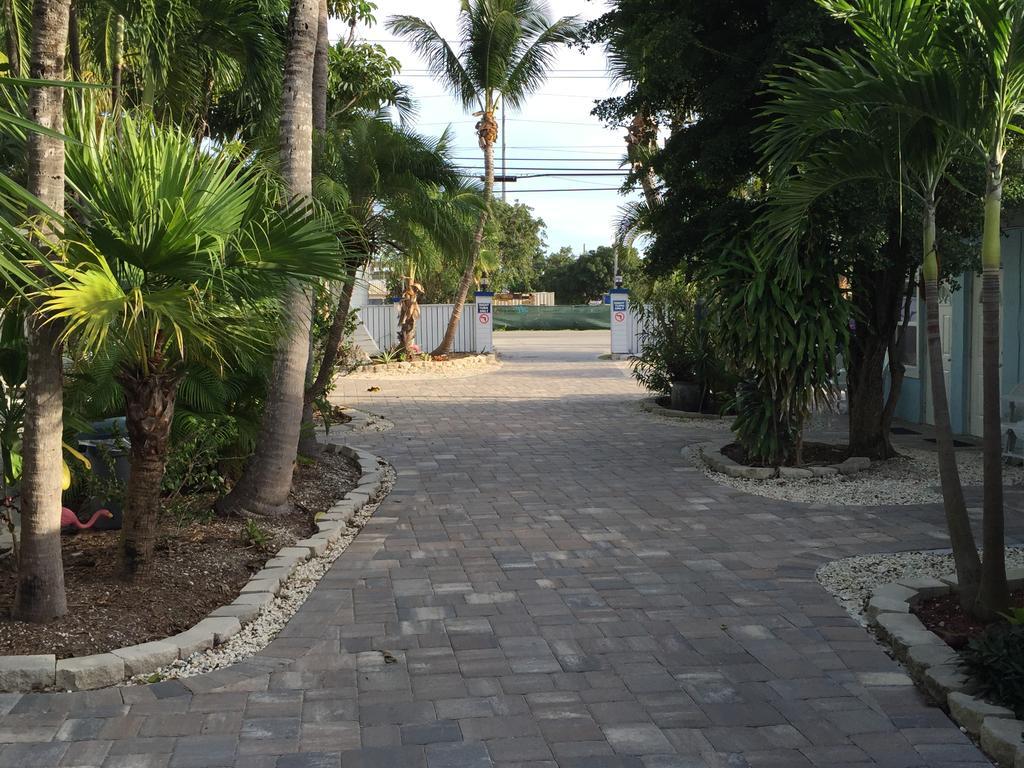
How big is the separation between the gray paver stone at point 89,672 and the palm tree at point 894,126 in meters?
4.21

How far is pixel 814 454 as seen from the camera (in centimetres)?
1048

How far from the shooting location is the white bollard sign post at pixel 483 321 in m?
26.5

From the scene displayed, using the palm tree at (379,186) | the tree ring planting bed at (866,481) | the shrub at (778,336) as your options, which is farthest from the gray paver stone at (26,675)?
the shrub at (778,336)

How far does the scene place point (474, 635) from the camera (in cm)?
519

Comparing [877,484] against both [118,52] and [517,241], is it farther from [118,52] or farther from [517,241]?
[517,241]

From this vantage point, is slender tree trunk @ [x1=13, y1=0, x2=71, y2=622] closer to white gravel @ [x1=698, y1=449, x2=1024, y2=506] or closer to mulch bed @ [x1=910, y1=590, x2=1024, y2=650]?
mulch bed @ [x1=910, y1=590, x2=1024, y2=650]

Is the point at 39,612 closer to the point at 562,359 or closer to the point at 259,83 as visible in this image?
the point at 259,83

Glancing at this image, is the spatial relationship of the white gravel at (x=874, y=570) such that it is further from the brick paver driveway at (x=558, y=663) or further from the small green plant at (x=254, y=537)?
the small green plant at (x=254, y=537)

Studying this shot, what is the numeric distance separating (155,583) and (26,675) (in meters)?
1.33

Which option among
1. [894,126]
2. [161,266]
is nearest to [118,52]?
[161,266]

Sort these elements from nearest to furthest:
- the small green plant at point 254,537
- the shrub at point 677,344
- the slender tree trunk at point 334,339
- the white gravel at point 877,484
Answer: the small green plant at point 254,537 → the white gravel at point 877,484 → the slender tree trunk at point 334,339 → the shrub at point 677,344

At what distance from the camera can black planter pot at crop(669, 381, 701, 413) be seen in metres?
14.6

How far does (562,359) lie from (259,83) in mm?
16499

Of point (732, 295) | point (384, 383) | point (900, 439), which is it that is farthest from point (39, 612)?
point (384, 383)
